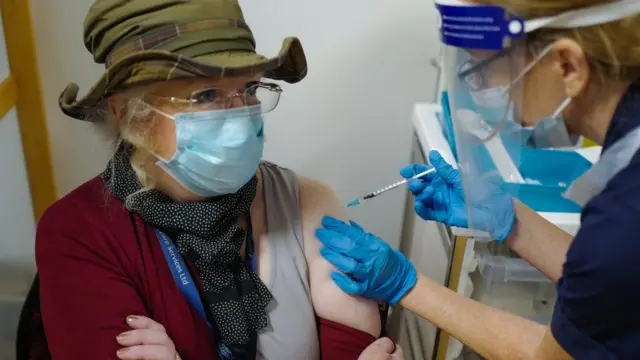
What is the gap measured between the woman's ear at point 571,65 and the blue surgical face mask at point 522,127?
A: 42 millimetres

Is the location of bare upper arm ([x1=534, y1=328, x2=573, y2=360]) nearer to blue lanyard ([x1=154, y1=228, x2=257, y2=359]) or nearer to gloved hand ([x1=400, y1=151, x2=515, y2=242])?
gloved hand ([x1=400, y1=151, x2=515, y2=242])

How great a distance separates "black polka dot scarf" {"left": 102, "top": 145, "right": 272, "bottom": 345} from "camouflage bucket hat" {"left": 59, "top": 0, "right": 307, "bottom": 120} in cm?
20

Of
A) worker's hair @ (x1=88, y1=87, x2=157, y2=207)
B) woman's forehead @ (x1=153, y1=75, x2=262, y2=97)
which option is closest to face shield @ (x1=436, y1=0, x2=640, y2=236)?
woman's forehead @ (x1=153, y1=75, x2=262, y2=97)

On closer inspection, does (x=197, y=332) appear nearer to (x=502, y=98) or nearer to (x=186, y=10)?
(x=186, y=10)

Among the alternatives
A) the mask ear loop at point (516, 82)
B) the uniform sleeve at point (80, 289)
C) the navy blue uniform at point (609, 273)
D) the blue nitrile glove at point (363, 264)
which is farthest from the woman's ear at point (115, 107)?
the navy blue uniform at point (609, 273)

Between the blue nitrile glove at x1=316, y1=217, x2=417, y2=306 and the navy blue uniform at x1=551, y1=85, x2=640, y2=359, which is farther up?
the navy blue uniform at x1=551, y1=85, x2=640, y2=359

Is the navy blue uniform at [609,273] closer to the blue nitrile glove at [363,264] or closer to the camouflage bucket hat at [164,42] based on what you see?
the blue nitrile glove at [363,264]

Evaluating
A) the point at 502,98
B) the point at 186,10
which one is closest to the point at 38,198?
the point at 186,10

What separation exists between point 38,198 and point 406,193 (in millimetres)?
1201

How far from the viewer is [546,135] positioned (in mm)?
1049

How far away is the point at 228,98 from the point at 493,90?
0.50 meters

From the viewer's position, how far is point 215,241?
1246 millimetres

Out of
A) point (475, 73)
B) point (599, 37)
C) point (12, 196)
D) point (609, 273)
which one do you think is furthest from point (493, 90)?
point (12, 196)

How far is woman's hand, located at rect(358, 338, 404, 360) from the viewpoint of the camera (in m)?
1.31
